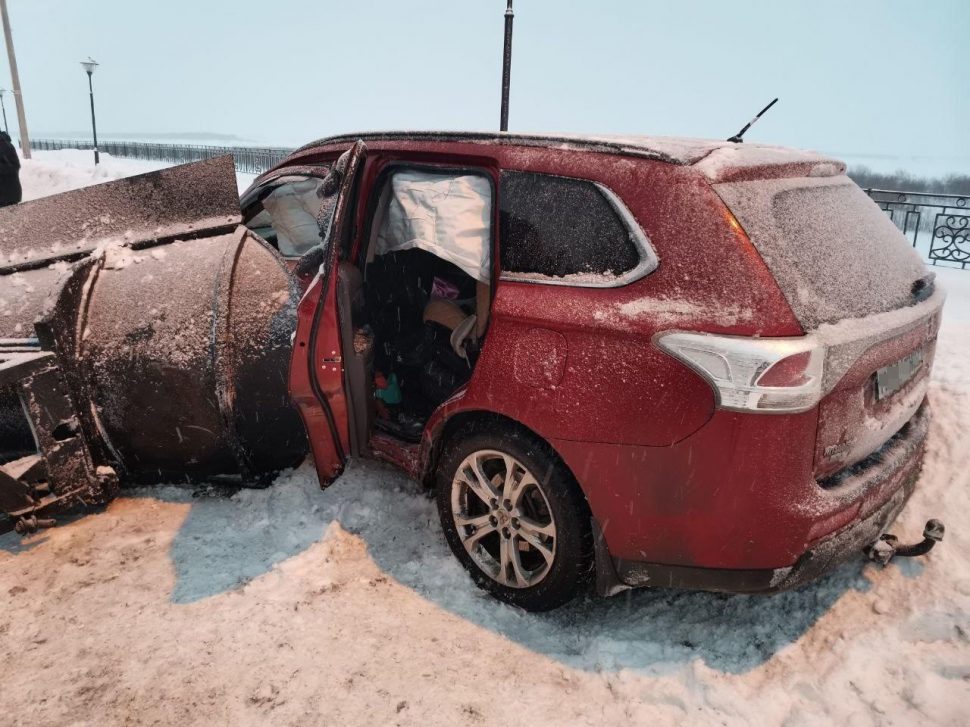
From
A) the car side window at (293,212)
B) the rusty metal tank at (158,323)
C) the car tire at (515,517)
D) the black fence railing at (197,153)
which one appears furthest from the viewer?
the black fence railing at (197,153)

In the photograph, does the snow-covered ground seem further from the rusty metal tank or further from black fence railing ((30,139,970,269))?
black fence railing ((30,139,970,269))

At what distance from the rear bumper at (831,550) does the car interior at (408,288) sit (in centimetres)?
132

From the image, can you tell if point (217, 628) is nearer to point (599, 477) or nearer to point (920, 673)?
point (599, 477)

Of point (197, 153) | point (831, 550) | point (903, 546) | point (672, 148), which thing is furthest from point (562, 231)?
point (197, 153)

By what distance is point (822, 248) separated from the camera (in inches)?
93.0

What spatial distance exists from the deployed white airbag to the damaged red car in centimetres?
1

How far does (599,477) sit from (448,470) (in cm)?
81

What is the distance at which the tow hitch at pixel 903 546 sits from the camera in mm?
2740

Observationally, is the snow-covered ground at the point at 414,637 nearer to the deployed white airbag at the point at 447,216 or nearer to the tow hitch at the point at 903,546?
the tow hitch at the point at 903,546

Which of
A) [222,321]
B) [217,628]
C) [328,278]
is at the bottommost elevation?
[217,628]

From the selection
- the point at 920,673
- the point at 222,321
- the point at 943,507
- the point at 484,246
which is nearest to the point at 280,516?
the point at 222,321

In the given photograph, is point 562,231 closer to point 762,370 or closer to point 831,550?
point 762,370

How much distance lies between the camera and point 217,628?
281cm

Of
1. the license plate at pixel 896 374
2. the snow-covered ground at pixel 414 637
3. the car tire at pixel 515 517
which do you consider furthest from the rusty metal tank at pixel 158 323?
the license plate at pixel 896 374
